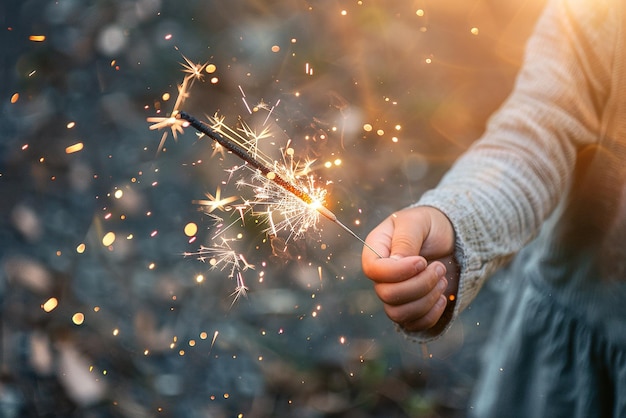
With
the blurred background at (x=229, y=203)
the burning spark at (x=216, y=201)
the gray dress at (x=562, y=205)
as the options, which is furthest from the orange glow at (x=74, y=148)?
the gray dress at (x=562, y=205)

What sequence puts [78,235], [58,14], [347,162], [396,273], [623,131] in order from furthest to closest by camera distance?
1. [347,162]
2. [78,235]
3. [58,14]
4. [623,131]
5. [396,273]

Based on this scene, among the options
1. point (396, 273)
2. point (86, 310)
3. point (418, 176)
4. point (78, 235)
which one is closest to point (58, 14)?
point (78, 235)

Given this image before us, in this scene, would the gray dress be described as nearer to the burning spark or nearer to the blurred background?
the blurred background

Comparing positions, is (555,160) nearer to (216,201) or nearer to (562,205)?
(562,205)

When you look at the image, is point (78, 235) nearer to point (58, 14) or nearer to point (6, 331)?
point (6, 331)

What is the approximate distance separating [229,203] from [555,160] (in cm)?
86

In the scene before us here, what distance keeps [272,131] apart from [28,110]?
0.50 metres

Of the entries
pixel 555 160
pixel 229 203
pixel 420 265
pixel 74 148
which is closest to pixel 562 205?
pixel 555 160

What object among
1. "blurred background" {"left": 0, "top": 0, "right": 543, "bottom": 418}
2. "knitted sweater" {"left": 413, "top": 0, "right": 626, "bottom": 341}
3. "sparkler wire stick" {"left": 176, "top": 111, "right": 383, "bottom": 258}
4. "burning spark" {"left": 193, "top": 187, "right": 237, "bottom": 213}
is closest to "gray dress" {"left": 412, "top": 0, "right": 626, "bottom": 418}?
"knitted sweater" {"left": 413, "top": 0, "right": 626, "bottom": 341}

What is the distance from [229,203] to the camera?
Answer: 1.37m

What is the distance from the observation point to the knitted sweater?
0.59m

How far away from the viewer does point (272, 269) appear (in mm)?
1440

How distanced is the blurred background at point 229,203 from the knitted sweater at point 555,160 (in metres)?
0.58

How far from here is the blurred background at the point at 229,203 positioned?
122 cm
